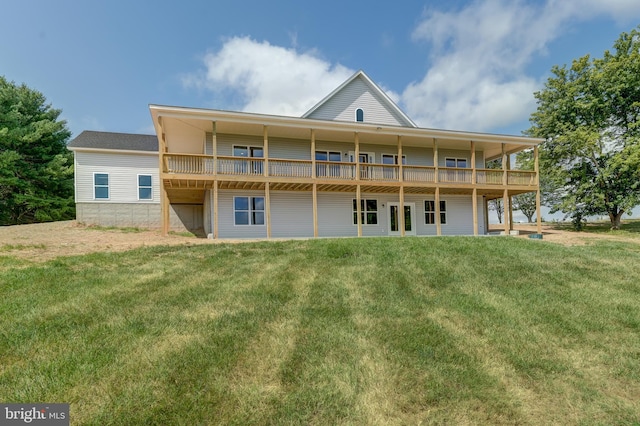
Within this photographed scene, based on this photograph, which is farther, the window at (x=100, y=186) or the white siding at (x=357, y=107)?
the window at (x=100, y=186)

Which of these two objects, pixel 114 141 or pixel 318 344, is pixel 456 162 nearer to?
pixel 318 344

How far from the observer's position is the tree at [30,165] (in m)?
24.4

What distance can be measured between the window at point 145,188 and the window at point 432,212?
17.7 meters

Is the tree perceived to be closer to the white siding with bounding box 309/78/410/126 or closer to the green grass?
the white siding with bounding box 309/78/410/126

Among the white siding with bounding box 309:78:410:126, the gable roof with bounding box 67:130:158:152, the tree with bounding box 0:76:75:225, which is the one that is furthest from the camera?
the tree with bounding box 0:76:75:225

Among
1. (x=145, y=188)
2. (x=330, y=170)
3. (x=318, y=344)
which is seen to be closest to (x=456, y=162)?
(x=330, y=170)

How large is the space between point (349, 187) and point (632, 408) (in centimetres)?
1351

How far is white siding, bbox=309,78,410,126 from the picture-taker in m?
18.7

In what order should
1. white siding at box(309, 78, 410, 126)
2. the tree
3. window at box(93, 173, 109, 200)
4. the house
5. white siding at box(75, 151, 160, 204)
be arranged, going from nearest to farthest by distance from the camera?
the house → white siding at box(309, 78, 410, 126) → white siding at box(75, 151, 160, 204) → window at box(93, 173, 109, 200) → the tree

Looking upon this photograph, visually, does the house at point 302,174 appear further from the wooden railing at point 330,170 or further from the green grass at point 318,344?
the green grass at point 318,344

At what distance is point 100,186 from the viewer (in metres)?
19.7

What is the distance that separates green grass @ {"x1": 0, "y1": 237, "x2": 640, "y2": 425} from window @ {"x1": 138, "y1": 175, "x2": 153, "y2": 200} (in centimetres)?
1350

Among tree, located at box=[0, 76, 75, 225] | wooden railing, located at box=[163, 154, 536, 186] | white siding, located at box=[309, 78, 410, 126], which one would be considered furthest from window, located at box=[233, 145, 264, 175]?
tree, located at box=[0, 76, 75, 225]

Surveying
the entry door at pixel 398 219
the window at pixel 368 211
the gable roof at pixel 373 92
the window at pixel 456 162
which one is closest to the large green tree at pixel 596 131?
the window at pixel 456 162
